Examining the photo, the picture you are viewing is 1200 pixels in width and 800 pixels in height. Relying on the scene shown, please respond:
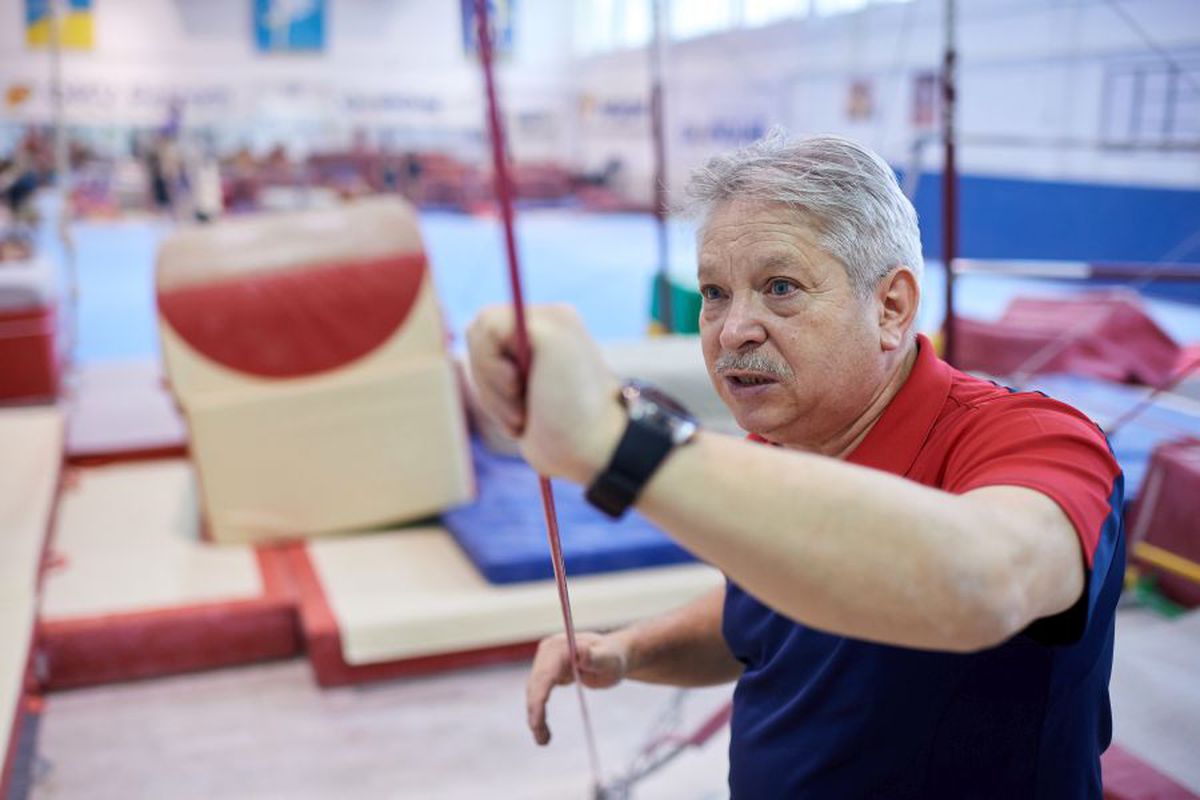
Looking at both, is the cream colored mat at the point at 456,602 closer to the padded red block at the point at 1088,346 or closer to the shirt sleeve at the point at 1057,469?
the shirt sleeve at the point at 1057,469

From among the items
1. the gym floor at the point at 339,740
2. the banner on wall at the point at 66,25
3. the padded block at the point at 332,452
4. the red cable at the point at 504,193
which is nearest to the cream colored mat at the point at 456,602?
the gym floor at the point at 339,740

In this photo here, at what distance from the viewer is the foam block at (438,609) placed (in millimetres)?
3109

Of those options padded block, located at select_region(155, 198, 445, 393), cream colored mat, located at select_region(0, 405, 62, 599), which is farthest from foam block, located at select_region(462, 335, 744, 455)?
cream colored mat, located at select_region(0, 405, 62, 599)

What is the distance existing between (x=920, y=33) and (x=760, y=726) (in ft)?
37.3

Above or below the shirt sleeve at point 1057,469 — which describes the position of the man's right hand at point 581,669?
below

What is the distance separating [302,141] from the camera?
1969cm

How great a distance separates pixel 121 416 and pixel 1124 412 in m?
4.65

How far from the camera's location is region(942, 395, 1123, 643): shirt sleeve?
843mm

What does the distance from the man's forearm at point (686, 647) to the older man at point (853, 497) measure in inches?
3.1

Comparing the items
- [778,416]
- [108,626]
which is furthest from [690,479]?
[108,626]

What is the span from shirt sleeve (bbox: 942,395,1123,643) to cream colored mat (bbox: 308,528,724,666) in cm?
220

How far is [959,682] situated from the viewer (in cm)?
102

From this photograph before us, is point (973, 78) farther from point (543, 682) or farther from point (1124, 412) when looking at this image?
point (543, 682)

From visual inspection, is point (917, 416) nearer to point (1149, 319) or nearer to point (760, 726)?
point (760, 726)
